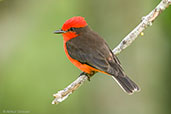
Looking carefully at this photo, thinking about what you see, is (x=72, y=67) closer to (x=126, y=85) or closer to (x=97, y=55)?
(x=97, y=55)

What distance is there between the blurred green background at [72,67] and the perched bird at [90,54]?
170 cm

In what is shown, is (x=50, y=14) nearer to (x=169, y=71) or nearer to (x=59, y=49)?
(x=59, y=49)

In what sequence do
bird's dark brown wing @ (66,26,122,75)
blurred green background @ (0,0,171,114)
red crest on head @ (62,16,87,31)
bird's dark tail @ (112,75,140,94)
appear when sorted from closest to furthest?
bird's dark tail @ (112,75,140,94), bird's dark brown wing @ (66,26,122,75), red crest on head @ (62,16,87,31), blurred green background @ (0,0,171,114)

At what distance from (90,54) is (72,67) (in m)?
3.81

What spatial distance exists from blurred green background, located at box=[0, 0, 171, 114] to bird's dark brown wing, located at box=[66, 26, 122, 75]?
66.7 inches

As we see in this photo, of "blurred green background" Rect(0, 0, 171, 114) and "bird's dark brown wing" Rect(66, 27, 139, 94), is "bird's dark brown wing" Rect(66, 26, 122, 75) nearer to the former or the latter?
"bird's dark brown wing" Rect(66, 27, 139, 94)

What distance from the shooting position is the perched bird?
19.1 feet

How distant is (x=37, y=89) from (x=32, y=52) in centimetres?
131

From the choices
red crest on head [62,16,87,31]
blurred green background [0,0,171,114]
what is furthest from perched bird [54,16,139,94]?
blurred green background [0,0,171,114]

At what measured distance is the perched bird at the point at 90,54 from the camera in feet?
19.1

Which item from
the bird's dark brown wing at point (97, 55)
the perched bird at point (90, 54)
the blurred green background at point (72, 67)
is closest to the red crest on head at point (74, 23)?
the perched bird at point (90, 54)

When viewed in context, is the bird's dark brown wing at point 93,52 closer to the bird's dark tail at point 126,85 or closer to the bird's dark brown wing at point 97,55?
the bird's dark brown wing at point 97,55

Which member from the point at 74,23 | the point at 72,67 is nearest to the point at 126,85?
the point at 74,23

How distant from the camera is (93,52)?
20.1 ft
